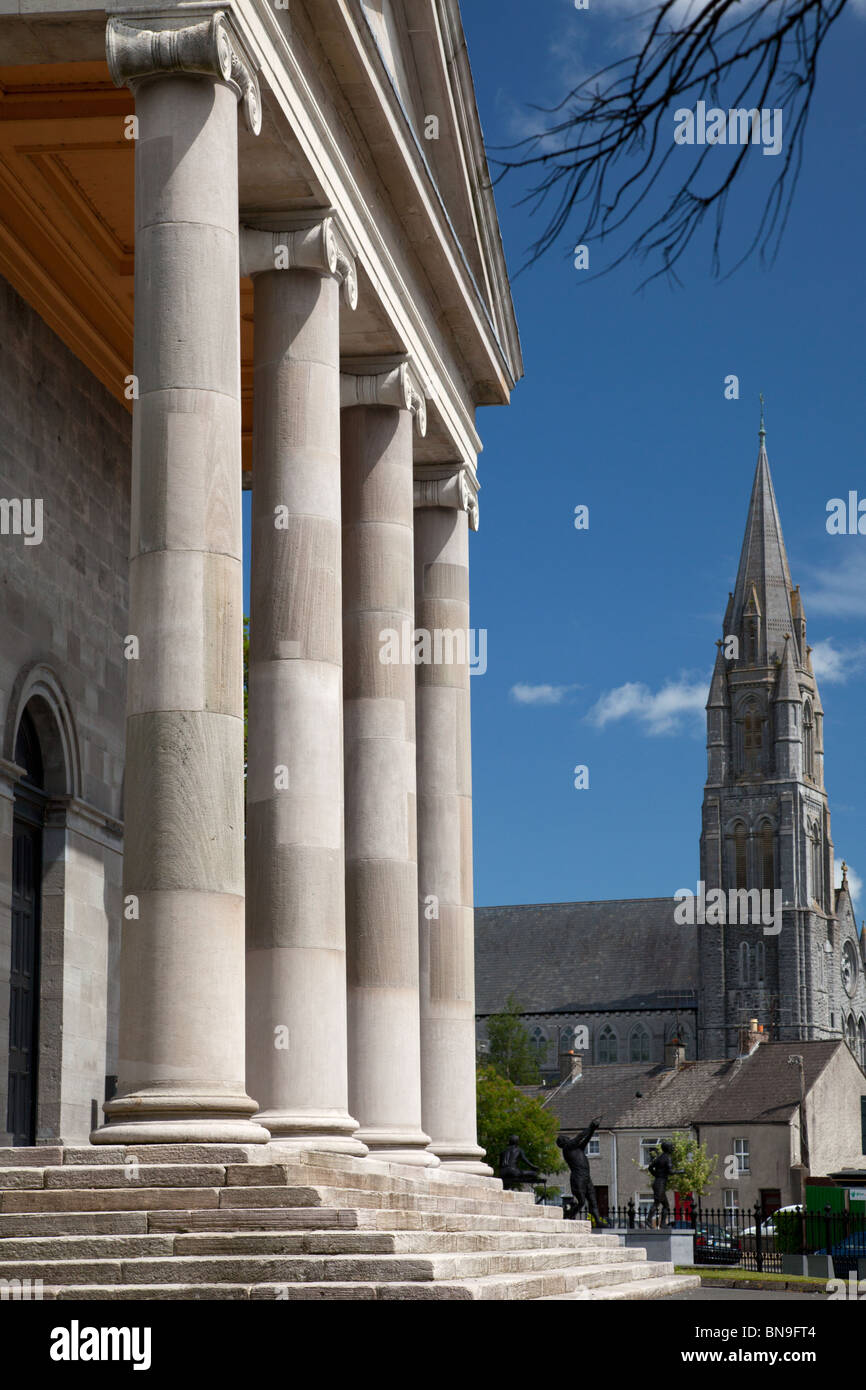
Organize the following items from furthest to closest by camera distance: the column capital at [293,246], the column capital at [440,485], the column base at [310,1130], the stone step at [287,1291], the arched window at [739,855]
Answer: the arched window at [739,855] < the column capital at [440,485] < the column capital at [293,246] < the column base at [310,1130] < the stone step at [287,1291]

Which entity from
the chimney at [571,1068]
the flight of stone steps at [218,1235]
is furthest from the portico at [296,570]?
the chimney at [571,1068]

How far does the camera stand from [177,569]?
17438mm

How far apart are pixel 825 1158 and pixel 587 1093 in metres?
30.2

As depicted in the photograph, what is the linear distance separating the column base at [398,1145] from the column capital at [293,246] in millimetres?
11044

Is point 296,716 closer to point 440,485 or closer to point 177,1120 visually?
point 177,1120

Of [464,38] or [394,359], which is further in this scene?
[464,38]

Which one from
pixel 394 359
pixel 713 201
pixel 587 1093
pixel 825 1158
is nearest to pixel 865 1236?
pixel 394 359

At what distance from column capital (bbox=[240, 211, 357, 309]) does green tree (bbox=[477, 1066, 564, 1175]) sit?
107 m

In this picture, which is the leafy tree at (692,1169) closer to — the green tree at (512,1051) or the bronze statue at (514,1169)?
the green tree at (512,1051)

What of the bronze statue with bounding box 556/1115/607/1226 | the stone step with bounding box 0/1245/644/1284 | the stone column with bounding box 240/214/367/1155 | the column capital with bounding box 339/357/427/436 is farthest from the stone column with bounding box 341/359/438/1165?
the bronze statue with bounding box 556/1115/607/1226

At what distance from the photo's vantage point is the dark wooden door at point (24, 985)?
86.1ft

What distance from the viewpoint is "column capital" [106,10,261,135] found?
59.8ft

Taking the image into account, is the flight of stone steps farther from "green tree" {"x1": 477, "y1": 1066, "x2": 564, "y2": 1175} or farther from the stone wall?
"green tree" {"x1": 477, "y1": 1066, "x2": 564, "y2": 1175}
